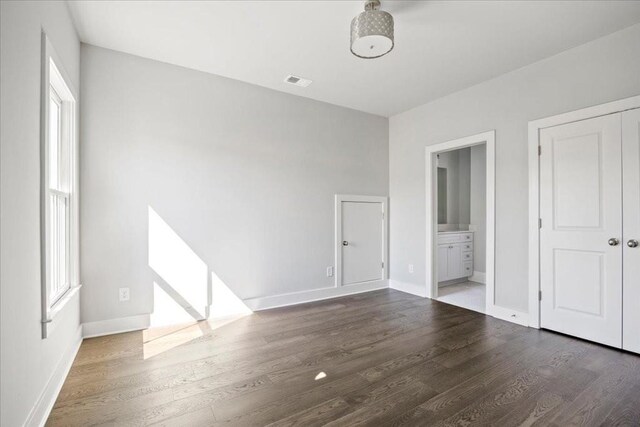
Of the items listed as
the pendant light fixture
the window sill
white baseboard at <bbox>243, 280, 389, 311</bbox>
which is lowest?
white baseboard at <bbox>243, 280, 389, 311</bbox>

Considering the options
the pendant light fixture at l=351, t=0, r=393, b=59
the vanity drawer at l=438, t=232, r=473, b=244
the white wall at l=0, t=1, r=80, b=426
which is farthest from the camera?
the vanity drawer at l=438, t=232, r=473, b=244

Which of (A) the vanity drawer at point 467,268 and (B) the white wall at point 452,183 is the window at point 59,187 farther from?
(B) the white wall at point 452,183

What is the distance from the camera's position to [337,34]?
262 centimetres

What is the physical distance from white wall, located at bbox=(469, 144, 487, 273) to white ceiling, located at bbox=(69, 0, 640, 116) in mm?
2177

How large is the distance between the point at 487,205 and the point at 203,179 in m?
3.22

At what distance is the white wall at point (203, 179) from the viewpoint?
2830mm

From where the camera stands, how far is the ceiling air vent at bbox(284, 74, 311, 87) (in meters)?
3.43

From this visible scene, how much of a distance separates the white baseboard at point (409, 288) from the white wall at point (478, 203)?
5.21 feet

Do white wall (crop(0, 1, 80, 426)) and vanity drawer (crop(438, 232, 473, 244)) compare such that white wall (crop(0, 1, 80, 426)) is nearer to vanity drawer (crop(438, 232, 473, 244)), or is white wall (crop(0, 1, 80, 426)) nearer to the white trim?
the white trim

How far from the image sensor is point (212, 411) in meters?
1.75

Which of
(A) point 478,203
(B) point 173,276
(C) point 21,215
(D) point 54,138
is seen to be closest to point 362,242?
(A) point 478,203

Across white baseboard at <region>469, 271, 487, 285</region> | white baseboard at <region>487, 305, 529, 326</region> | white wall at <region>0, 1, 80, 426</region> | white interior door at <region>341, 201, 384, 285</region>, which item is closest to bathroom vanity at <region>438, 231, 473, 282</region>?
white baseboard at <region>469, 271, 487, 285</region>

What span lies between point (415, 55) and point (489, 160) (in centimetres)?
146

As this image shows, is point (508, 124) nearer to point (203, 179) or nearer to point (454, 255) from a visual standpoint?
point (454, 255)
